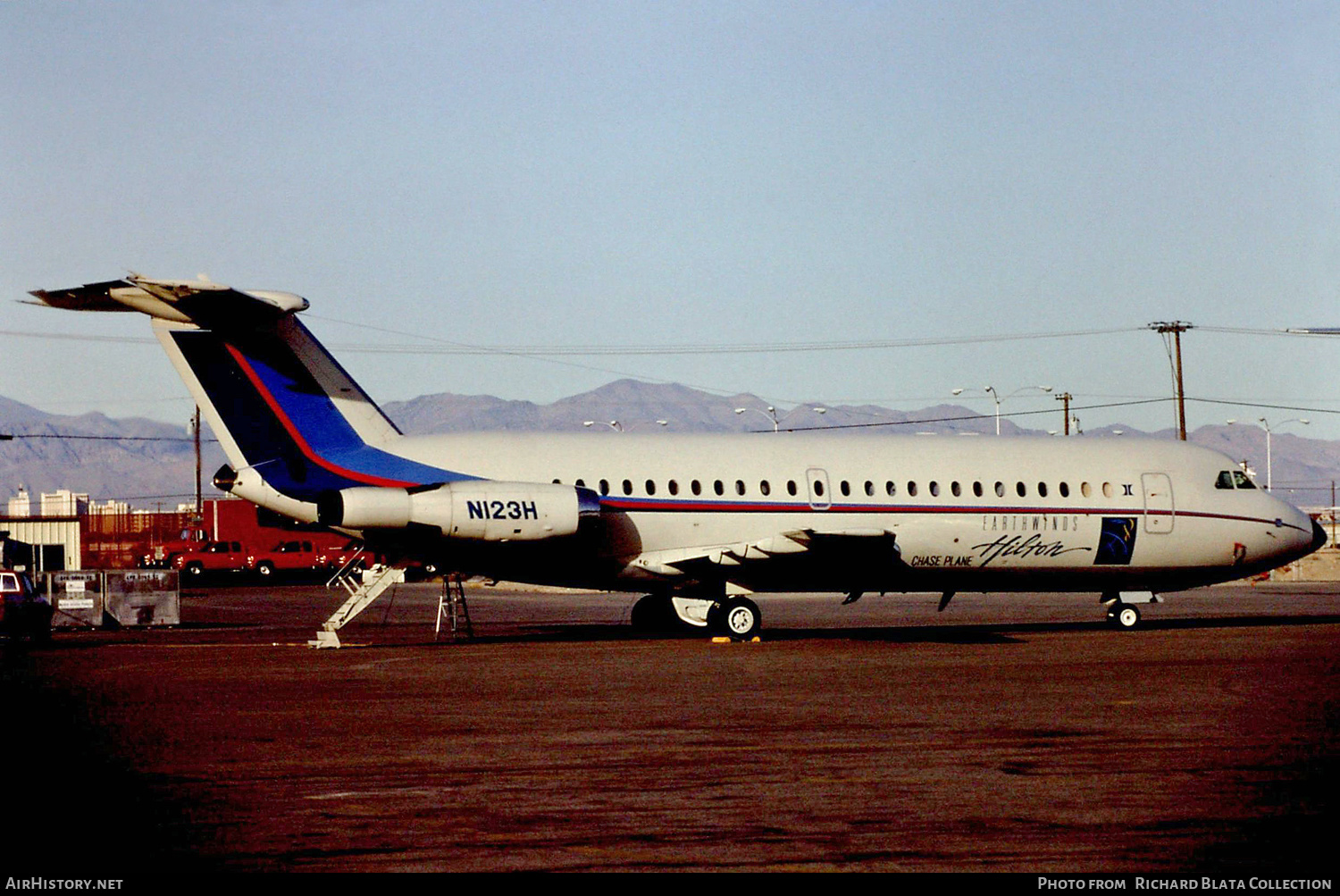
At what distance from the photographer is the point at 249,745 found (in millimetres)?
13914

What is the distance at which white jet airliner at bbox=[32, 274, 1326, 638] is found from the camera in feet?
81.7

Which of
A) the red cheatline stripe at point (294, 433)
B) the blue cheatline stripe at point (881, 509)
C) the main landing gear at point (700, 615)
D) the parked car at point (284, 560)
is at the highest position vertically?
the red cheatline stripe at point (294, 433)

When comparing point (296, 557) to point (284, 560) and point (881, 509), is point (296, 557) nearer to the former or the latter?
point (284, 560)

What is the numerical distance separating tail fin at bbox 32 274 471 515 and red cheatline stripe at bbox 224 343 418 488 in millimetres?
14

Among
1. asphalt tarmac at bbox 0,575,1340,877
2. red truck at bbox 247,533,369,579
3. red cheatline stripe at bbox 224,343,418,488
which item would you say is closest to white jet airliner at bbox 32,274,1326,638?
red cheatline stripe at bbox 224,343,418,488

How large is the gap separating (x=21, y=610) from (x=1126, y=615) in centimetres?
2081

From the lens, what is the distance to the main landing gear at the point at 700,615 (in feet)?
89.2

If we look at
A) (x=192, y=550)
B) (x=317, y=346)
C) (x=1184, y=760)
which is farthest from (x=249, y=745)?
(x=192, y=550)

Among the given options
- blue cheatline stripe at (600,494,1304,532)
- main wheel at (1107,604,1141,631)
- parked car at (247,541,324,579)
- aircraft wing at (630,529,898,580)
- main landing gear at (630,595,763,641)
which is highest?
blue cheatline stripe at (600,494,1304,532)

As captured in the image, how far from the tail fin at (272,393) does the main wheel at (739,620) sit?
228 inches

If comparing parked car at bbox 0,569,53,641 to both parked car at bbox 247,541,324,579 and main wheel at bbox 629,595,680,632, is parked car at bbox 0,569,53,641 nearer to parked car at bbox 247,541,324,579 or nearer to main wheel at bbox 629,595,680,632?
main wheel at bbox 629,595,680,632

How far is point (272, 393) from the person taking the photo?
2503 cm

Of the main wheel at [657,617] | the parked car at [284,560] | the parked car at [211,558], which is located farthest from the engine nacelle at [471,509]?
the parked car at [211,558]

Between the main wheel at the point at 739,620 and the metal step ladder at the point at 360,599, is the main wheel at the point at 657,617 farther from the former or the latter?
the metal step ladder at the point at 360,599
